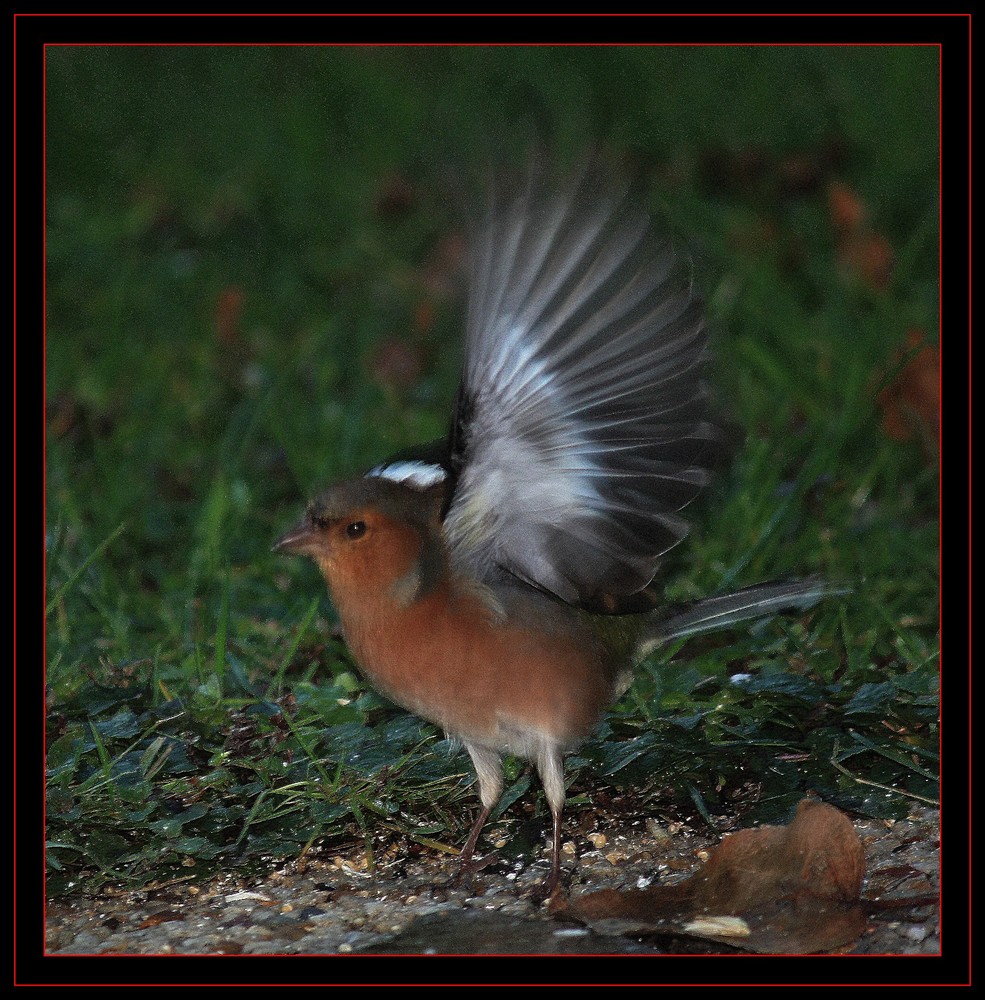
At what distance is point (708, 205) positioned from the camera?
7484 mm

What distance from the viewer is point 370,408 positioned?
621 centimetres

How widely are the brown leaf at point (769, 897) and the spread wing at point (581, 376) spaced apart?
2.33 feet

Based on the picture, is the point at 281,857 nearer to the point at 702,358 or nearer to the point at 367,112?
the point at 702,358

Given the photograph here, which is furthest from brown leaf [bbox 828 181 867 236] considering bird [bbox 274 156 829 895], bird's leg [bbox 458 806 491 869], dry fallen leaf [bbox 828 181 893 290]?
bird's leg [bbox 458 806 491 869]

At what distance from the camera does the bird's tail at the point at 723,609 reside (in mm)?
4027

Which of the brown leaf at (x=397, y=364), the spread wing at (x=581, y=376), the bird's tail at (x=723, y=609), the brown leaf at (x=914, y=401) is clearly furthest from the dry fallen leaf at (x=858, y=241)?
the spread wing at (x=581, y=376)

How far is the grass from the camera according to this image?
12.4 feet

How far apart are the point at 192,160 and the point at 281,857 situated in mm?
5480

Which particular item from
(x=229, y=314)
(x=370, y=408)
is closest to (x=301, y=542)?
(x=370, y=408)

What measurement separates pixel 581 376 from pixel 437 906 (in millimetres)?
1291

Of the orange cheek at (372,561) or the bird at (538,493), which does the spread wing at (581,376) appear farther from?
the orange cheek at (372,561)

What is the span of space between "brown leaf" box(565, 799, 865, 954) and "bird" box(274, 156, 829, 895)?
26 cm

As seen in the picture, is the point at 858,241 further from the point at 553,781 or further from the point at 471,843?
the point at 471,843
